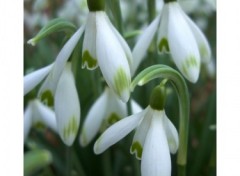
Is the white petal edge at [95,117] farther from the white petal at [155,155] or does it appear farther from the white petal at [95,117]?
the white petal at [155,155]

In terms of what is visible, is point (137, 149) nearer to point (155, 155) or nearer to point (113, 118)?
point (155, 155)

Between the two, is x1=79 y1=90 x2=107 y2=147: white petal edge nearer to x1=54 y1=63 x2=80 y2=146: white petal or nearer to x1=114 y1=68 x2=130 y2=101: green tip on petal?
x1=54 y1=63 x2=80 y2=146: white petal

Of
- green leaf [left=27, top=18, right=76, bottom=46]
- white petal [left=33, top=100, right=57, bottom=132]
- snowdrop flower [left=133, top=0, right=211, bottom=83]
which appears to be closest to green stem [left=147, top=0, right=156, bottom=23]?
snowdrop flower [left=133, top=0, right=211, bottom=83]

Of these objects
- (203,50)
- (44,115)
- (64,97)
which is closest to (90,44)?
(64,97)

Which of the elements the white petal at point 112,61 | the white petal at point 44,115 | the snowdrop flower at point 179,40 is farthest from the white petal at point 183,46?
the white petal at point 44,115

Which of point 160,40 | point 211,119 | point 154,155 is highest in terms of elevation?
point 160,40
